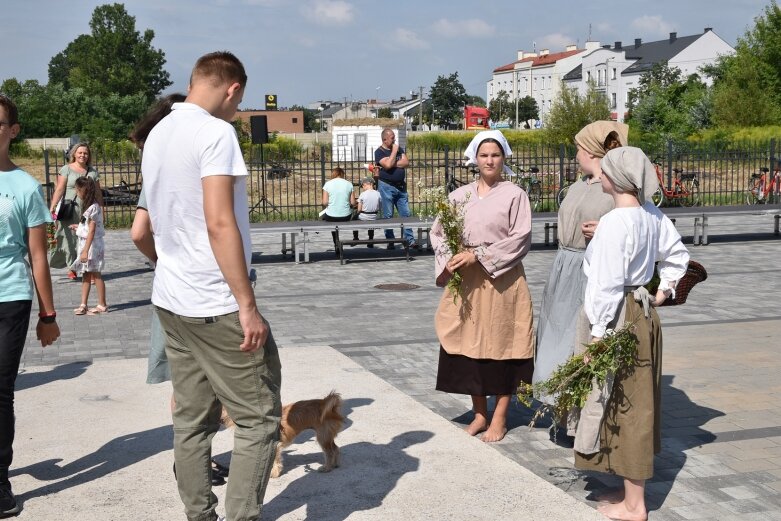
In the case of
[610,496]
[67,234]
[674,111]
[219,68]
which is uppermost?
[674,111]

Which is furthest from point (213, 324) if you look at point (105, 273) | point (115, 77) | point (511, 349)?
point (115, 77)

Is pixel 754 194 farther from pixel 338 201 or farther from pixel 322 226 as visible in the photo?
pixel 322 226

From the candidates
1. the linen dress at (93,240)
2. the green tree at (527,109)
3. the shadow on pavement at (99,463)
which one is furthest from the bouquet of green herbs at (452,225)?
the green tree at (527,109)

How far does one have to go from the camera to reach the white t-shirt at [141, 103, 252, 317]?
3375mm

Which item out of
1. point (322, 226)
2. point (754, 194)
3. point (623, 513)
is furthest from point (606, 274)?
point (754, 194)

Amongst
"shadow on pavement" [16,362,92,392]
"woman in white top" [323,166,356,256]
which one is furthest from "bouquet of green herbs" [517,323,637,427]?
"woman in white top" [323,166,356,256]

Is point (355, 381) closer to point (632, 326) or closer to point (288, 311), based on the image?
point (632, 326)

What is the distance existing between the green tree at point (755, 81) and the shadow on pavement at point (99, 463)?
4726cm

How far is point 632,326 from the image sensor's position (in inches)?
165

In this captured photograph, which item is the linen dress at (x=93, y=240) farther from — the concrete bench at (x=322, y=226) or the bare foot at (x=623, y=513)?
the bare foot at (x=623, y=513)

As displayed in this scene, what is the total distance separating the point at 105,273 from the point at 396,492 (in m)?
10.2

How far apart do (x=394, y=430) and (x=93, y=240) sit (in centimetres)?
566

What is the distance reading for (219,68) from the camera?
357 centimetres

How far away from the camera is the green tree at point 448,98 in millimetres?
121125
